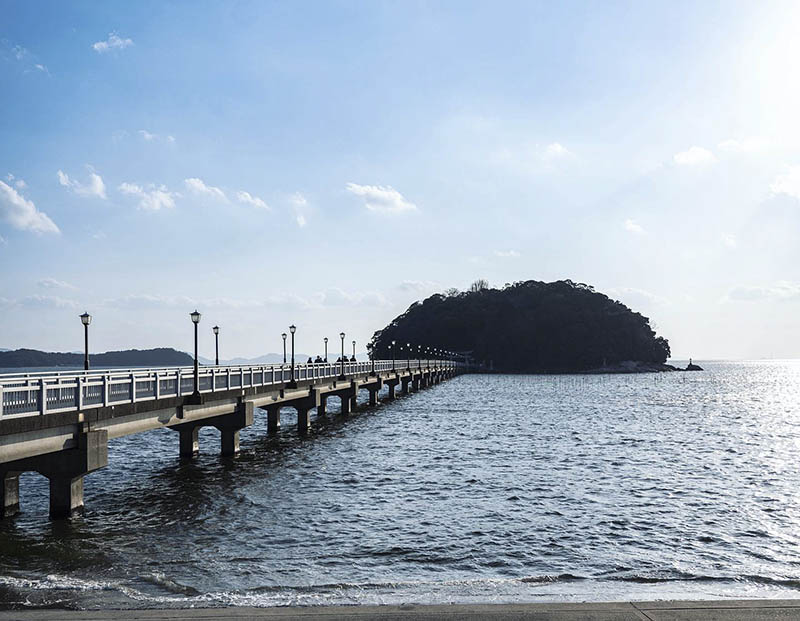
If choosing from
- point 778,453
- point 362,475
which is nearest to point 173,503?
point 362,475

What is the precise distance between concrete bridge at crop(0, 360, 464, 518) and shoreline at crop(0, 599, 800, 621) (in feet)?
26.2

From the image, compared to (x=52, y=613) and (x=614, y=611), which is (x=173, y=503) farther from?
(x=614, y=611)

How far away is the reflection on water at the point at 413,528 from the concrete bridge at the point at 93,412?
1.33 meters

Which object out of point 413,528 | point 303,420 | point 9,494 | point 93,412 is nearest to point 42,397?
point 93,412

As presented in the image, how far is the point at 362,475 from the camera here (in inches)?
1137

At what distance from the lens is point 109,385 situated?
2147 cm

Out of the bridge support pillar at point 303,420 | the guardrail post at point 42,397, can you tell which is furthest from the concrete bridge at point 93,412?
the bridge support pillar at point 303,420

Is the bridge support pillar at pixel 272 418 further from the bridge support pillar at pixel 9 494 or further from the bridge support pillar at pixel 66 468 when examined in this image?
the bridge support pillar at pixel 66 468

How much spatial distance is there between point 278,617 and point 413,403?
2767 inches

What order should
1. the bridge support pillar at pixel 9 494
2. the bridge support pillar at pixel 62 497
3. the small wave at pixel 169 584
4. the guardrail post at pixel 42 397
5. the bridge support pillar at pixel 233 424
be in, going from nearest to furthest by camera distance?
the small wave at pixel 169 584, the guardrail post at pixel 42 397, the bridge support pillar at pixel 62 497, the bridge support pillar at pixel 9 494, the bridge support pillar at pixel 233 424

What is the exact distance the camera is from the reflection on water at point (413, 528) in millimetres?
13914

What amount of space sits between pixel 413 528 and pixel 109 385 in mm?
10106

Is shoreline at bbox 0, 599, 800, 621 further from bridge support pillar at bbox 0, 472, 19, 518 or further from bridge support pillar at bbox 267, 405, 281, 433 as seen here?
bridge support pillar at bbox 267, 405, 281, 433

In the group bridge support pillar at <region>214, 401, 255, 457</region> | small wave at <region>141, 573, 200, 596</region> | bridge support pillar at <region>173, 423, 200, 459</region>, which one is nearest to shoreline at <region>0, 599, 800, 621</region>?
small wave at <region>141, 573, 200, 596</region>
